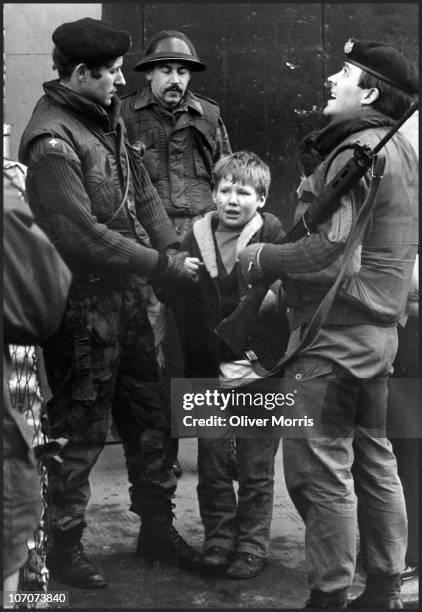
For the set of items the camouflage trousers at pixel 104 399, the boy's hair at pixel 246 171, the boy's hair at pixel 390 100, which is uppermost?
the boy's hair at pixel 390 100

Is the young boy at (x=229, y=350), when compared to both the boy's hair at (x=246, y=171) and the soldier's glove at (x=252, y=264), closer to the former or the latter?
the boy's hair at (x=246, y=171)

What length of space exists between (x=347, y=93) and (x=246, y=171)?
46 centimetres

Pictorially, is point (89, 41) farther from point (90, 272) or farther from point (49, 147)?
point (90, 272)

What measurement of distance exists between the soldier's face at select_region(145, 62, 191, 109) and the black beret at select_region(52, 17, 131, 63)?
1.37 feet

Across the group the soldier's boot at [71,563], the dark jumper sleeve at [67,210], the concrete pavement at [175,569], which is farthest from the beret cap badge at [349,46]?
the soldier's boot at [71,563]

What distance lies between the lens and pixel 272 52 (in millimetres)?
4297

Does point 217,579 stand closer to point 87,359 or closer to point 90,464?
point 90,464

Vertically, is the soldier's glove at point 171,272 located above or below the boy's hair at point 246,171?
below

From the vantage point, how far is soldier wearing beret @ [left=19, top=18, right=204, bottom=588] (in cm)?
380

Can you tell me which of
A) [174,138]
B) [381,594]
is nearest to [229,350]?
[174,138]

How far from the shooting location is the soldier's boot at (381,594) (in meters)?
3.79

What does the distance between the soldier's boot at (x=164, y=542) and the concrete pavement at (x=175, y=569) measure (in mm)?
34

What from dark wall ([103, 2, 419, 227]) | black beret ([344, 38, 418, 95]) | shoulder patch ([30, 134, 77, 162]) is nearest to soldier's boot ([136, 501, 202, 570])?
dark wall ([103, 2, 419, 227])

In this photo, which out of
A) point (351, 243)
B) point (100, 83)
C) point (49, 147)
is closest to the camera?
point (351, 243)
